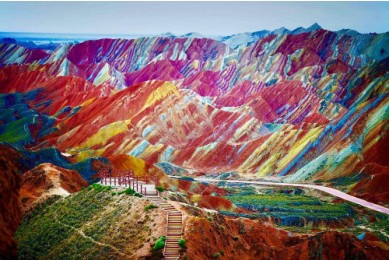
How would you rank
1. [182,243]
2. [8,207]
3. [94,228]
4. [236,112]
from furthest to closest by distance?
1. [236,112]
2. [94,228]
3. [182,243]
4. [8,207]

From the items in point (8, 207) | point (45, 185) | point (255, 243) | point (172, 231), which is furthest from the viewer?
point (45, 185)

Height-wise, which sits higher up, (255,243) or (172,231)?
(172,231)

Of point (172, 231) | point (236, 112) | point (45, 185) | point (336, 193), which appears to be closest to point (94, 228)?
point (172, 231)

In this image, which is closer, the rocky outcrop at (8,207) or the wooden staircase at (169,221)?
the rocky outcrop at (8,207)

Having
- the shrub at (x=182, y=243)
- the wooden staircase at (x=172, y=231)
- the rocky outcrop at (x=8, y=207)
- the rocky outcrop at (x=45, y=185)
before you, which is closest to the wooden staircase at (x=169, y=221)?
the wooden staircase at (x=172, y=231)

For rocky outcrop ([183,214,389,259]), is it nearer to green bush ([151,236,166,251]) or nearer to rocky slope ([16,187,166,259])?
green bush ([151,236,166,251])

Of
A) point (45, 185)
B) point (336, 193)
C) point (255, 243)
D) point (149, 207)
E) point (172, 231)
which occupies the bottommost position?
point (255, 243)

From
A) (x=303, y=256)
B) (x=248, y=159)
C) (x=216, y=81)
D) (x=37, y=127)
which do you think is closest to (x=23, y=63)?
(x=216, y=81)

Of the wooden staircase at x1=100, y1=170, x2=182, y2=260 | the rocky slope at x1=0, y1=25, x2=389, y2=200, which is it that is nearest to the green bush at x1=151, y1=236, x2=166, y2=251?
the wooden staircase at x1=100, y1=170, x2=182, y2=260

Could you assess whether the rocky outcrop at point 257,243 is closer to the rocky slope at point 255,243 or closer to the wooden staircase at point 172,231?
the rocky slope at point 255,243

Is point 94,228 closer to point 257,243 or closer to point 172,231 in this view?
point 172,231
